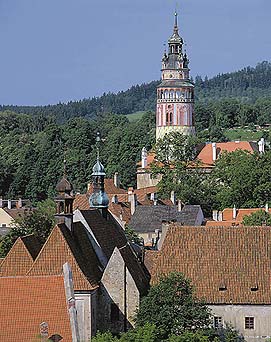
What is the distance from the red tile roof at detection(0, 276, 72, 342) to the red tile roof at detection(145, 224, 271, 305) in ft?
32.9

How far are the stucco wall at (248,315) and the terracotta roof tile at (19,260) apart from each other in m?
7.76

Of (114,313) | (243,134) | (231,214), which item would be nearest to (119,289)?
(114,313)

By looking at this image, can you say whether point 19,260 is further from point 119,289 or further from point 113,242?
point 113,242

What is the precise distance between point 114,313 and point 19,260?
15.0ft

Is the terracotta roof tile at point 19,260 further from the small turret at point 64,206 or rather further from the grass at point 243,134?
the grass at point 243,134

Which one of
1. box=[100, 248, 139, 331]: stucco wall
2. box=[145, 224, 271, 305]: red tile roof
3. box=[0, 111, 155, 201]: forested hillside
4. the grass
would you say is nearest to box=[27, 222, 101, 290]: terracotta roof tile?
box=[100, 248, 139, 331]: stucco wall

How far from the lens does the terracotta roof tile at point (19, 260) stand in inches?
1667

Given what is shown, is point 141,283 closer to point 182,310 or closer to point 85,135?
point 182,310

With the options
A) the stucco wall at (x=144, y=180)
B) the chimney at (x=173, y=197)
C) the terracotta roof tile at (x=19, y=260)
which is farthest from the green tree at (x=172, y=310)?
the stucco wall at (x=144, y=180)

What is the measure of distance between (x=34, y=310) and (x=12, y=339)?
4.51 ft

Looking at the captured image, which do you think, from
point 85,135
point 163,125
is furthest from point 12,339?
point 85,135

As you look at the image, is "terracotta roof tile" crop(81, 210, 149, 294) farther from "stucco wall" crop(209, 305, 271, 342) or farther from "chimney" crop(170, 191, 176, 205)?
"chimney" crop(170, 191, 176, 205)

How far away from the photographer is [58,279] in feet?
111

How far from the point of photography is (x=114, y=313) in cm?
4184
